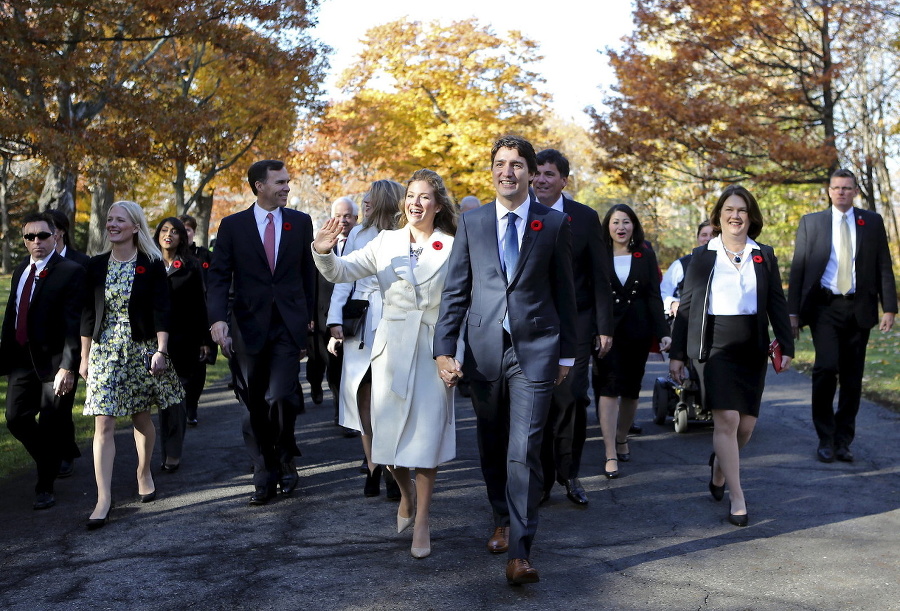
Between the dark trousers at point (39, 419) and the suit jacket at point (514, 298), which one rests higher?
the suit jacket at point (514, 298)

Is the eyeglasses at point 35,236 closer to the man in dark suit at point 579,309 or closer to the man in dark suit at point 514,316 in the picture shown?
the man in dark suit at point 514,316

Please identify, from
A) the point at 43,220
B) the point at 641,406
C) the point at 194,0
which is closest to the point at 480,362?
the point at 43,220

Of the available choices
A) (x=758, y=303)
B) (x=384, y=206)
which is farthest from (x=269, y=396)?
(x=758, y=303)

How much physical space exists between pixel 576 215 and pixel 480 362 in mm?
1885

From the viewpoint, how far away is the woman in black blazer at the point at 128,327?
21.2 feet

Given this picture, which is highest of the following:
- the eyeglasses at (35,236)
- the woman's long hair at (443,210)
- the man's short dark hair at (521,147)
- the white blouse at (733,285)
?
the man's short dark hair at (521,147)

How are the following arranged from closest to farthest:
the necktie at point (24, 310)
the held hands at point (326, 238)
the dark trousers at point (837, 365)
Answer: the held hands at point (326, 238)
the necktie at point (24, 310)
the dark trousers at point (837, 365)

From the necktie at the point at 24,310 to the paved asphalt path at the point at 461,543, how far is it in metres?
1.13

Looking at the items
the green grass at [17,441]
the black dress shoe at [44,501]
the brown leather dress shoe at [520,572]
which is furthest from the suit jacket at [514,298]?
the green grass at [17,441]

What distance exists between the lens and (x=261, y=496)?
21.7 ft

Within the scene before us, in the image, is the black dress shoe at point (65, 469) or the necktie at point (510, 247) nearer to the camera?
the necktie at point (510, 247)

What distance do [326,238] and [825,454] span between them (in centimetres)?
465

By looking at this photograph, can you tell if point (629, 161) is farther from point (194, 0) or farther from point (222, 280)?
point (222, 280)

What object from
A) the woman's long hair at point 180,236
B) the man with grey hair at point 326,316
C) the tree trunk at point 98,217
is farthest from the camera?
the tree trunk at point 98,217
